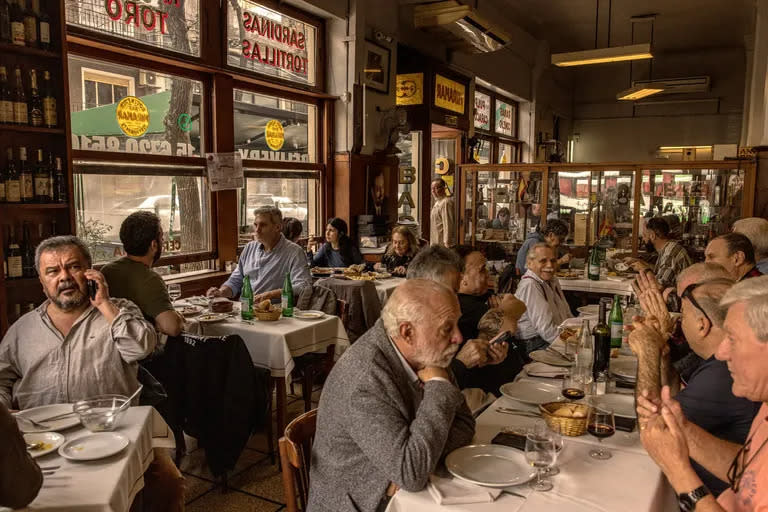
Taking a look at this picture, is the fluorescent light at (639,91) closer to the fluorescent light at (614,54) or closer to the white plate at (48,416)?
the fluorescent light at (614,54)

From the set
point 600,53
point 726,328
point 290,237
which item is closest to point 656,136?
point 600,53

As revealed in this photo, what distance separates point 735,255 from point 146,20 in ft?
15.6

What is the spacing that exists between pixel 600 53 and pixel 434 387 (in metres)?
7.79

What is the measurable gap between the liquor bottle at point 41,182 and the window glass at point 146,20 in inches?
44.4

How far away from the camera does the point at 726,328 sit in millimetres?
1658

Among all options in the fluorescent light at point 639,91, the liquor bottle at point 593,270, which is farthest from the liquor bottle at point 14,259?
the fluorescent light at point 639,91

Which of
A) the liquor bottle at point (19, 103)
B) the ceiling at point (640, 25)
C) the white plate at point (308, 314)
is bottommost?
the white plate at point (308, 314)

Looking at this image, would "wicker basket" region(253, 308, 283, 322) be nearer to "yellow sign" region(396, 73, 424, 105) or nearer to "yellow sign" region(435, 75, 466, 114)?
"yellow sign" region(396, 73, 424, 105)

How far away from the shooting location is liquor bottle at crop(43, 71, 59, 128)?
13.0 feet

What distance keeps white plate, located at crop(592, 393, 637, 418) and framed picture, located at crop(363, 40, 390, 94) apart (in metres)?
5.63

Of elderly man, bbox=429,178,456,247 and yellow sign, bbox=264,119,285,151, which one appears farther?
elderly man, bbox=429,178,456,247

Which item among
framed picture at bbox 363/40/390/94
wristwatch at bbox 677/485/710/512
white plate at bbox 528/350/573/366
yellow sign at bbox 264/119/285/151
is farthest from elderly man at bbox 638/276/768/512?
framed picture at bbox 363/40/390/94

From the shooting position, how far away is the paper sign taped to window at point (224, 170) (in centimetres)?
576

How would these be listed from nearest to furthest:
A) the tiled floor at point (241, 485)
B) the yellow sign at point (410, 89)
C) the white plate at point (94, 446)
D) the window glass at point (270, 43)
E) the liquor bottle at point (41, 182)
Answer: the white plate at point (94, 446) → the tiled floor at point (241, 485) → the liquor bottle at point (41, 182) → the window glass at point (270, 43) → the yellow sign at point (410, 89)
